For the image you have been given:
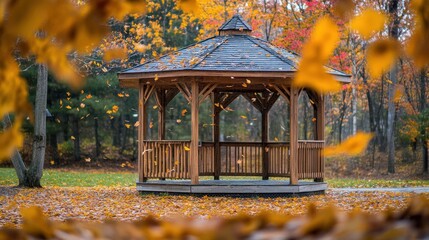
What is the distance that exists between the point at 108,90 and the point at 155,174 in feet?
61.3

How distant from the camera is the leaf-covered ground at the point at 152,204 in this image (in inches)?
483

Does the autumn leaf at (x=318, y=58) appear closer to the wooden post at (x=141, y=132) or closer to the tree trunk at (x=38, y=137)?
the wooden post at (x=141, y=132)

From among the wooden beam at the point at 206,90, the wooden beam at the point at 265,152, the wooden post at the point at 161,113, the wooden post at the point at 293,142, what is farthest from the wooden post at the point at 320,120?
the wooden post at the point at 161,113

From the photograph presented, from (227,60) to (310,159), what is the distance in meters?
3.10

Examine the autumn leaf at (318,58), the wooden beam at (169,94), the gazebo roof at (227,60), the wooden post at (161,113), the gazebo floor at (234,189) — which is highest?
the gazebo roof at (227,60)

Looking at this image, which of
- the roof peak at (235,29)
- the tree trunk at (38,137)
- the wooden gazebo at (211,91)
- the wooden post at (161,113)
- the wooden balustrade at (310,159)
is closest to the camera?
the wooden gazebo at (211,91)

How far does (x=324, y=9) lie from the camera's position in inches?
1180

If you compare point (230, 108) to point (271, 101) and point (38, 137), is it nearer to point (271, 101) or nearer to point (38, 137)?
point (271, 101)

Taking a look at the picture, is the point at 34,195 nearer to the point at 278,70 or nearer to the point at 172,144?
the point at 172,144

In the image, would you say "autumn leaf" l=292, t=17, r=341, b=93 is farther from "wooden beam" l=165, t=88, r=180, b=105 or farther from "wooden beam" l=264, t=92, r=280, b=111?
"wooden beam" l=264, t=92, r=280, b=111

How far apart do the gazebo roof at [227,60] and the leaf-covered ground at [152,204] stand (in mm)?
2752

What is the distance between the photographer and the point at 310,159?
→ 17.4 m

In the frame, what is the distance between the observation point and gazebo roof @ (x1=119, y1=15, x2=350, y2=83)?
15977 mm

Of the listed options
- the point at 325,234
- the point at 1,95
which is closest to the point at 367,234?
the point at 325,234
